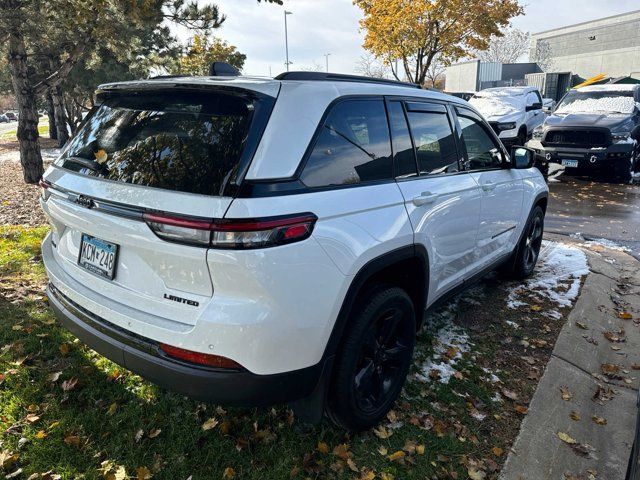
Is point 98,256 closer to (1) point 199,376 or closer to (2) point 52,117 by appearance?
(1) point 199,376

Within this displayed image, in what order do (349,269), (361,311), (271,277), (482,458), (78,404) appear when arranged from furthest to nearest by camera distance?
(78,404) < (482,458) < (361,311) < (349,269) < (271,277)

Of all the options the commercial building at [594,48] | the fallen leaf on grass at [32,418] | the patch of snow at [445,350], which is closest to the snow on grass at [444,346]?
the patch of snow at [445,350]

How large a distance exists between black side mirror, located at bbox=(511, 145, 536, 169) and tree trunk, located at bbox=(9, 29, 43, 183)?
371 inches

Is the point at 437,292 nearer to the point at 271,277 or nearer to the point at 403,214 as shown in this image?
the point at 403,214

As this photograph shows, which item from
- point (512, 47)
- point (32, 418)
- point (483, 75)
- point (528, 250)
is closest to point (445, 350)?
point (528, 250)

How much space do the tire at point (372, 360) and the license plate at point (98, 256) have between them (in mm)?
1186

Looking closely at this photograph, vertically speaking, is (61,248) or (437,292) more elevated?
Answer: (61,248)

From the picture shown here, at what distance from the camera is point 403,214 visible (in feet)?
8.70

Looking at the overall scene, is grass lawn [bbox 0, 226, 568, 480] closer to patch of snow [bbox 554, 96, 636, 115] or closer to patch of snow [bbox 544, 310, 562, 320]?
patch of snow [bbox 544, 310, 562, 320]

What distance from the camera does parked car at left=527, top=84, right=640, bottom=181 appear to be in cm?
1063

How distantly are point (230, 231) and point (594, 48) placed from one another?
6415cm

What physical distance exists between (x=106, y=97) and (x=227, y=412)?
1.97 metres

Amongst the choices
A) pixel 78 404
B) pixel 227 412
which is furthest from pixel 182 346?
pixel 78 404

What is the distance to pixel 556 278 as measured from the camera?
5.27m
